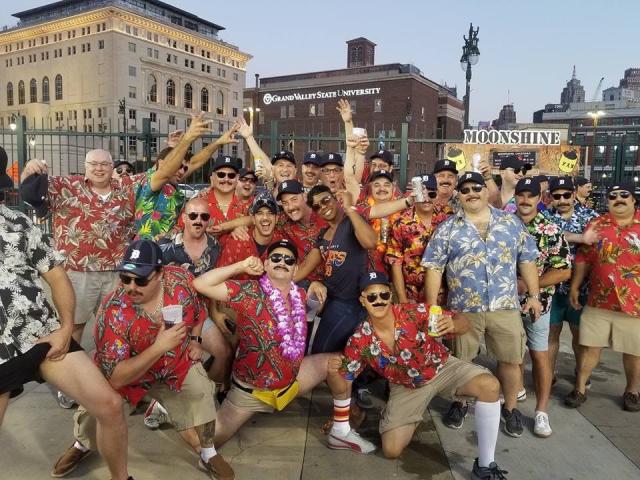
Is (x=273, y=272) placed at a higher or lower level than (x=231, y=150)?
lower

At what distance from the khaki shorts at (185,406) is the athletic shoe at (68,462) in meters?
0.07

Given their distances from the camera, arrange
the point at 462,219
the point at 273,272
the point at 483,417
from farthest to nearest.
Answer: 1. the point at 462,219
2. the point at 273,272
3. the point at 483,417

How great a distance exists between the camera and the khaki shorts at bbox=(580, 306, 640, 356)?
4.45 metres

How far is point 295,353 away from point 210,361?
1.22 m

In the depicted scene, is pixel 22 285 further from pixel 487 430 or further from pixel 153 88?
pixel 153 88

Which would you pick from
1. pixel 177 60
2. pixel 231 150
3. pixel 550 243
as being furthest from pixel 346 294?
pixel 177 60

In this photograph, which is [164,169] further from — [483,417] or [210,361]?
[483,417]

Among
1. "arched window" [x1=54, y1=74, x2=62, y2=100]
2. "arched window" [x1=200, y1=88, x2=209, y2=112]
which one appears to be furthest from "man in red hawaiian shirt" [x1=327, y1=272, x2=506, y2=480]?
"arched window" [x1=54, y1=74, x2=62, y2=100]

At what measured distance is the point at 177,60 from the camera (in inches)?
3327

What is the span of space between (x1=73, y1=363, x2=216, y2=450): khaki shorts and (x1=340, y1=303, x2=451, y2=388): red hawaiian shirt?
3.42ft

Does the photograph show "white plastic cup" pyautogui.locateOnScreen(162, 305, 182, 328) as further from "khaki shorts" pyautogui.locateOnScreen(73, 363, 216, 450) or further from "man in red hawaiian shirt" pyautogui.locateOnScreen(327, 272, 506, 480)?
"man in red hawaiian shirt" pyautogui.locateOnScreen(327, 272, 506, 480)

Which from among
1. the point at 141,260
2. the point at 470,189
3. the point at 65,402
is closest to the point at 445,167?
the point at 470,189

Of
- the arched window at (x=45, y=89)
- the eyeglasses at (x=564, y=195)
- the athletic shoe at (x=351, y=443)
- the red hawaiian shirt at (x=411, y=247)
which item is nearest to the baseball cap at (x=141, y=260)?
the athletic shoe at (x=351, y=443)

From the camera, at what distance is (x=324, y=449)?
388cm
